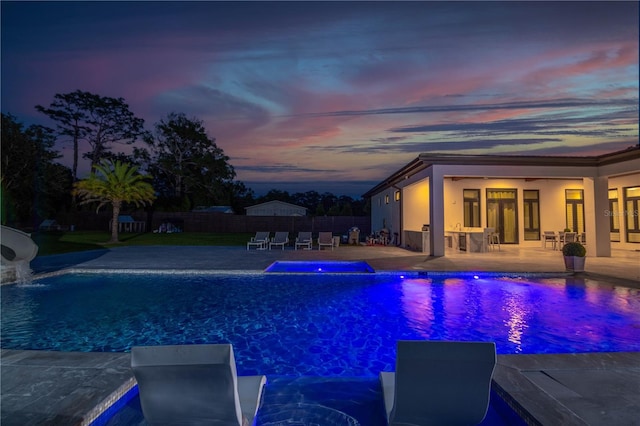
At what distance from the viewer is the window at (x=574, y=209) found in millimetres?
18828

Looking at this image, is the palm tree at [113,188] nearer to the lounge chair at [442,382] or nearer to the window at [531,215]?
the window at [531,215]

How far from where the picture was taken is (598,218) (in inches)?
576

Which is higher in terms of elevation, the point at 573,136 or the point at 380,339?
the point at 573,136

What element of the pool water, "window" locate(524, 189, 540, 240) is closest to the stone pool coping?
the pool water

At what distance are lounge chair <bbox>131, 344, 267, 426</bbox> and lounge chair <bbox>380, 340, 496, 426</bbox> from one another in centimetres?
110

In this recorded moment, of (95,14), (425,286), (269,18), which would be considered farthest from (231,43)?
(425,286)

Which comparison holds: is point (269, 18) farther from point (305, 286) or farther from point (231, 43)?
point (305, 286)

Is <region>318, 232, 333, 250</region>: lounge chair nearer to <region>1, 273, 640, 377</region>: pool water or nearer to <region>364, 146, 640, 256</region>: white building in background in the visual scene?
<region>364, 146, 640, 256</region>: white building in background

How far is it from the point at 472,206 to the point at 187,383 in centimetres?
1874

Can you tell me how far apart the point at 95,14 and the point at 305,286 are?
13.6 metres

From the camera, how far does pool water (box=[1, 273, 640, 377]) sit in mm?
5230

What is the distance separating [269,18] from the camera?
13.8 meters

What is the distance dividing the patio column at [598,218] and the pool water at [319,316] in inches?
260

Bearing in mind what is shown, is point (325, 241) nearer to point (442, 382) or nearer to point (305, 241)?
point (305, 241)
